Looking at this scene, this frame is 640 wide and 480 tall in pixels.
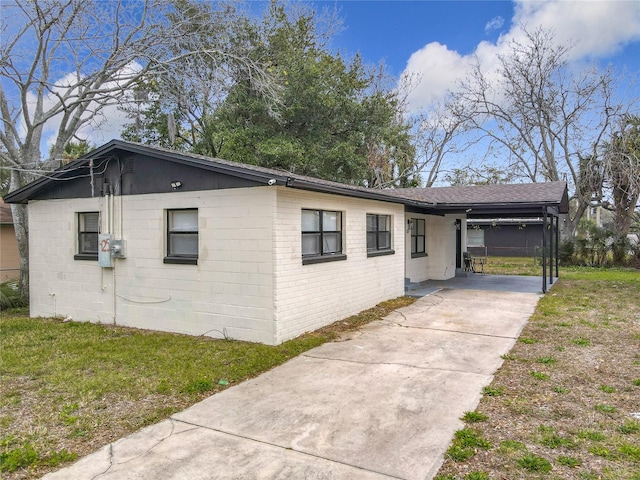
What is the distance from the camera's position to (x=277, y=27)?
1784cm

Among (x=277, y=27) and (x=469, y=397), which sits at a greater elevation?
(x=277, y=27)

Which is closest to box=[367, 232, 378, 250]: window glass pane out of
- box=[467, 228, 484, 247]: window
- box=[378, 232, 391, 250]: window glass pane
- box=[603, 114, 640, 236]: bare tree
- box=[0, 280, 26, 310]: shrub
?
box=[378, 232, 391, 250]: window glass pane

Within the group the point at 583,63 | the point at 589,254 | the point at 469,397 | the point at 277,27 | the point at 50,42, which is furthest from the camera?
the point at 583,63

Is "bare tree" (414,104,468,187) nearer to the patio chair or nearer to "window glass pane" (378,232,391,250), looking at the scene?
the patio chair

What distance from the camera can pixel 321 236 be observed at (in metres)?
7.91

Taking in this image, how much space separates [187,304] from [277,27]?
47.7ft

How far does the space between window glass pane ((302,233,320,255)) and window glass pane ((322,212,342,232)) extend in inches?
11.7

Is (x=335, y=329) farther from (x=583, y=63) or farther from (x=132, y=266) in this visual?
(x=583, y=63)

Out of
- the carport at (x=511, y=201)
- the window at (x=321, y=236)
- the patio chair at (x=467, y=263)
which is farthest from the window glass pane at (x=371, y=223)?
the patio chair at (x=467, y=263)

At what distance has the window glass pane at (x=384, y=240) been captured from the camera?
10.4 meters

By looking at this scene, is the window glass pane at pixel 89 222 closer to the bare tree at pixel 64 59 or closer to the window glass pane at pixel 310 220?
the bare tree at pixel 64 59

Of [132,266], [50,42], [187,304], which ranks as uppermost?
[50,42]

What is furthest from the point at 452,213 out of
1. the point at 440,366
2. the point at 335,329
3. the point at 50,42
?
the point at 50,42

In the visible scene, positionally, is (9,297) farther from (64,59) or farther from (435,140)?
(435,140)
